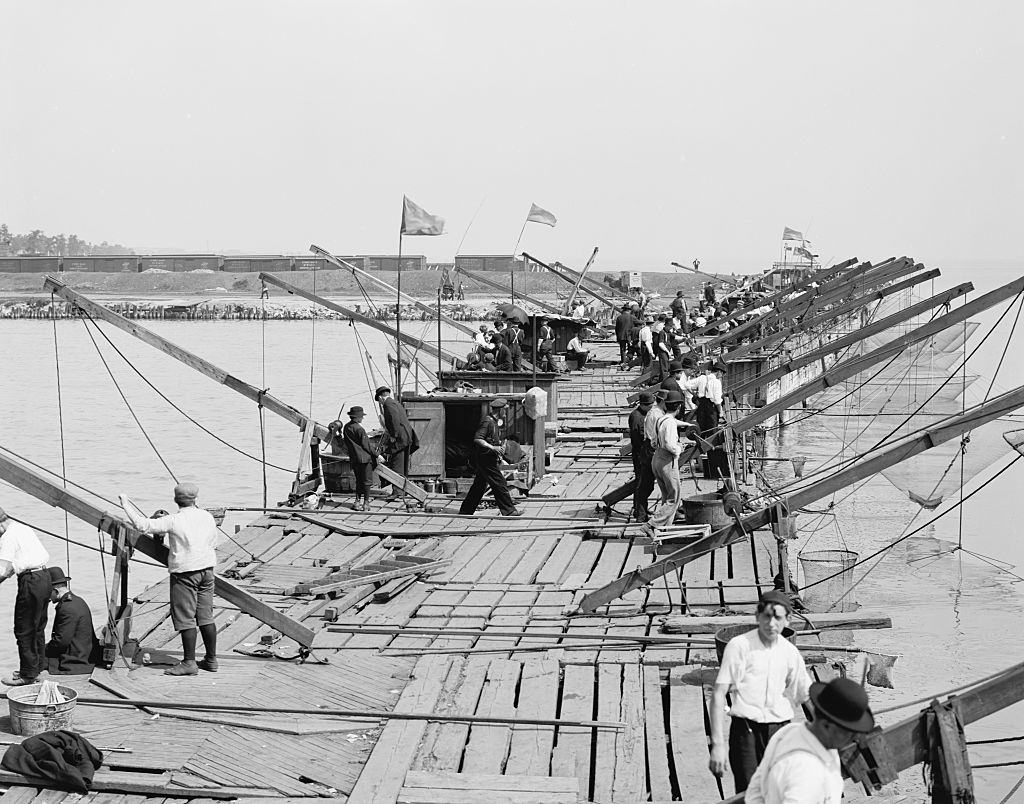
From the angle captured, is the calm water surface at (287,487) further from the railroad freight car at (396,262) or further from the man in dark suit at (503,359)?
the railroad freight car at (396,262)

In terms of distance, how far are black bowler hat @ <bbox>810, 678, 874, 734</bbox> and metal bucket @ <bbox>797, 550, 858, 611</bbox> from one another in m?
10.7

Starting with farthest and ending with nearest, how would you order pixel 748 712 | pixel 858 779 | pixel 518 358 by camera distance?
pixel 518 358 → pixel 748 712 → pixel 858 779

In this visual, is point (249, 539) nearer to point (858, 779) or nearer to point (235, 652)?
point (235, 652)

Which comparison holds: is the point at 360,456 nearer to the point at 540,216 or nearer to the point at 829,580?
the point at 829,580

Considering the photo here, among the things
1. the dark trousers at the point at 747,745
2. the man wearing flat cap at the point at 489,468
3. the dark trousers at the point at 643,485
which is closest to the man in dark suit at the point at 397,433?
the man wearing flat cap at the point at 489,468

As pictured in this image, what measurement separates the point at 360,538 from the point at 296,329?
9890cm

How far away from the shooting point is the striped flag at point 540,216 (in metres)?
38.6

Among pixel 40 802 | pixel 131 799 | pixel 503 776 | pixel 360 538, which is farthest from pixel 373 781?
pixel 360 538

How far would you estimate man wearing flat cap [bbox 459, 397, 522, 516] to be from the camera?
17.3 meters

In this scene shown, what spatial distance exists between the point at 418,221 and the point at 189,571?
14.9 m

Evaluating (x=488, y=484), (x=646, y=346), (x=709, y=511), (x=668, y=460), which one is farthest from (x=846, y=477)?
(x=646, y=346)

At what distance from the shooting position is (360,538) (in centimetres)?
1702

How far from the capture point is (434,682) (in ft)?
35.3

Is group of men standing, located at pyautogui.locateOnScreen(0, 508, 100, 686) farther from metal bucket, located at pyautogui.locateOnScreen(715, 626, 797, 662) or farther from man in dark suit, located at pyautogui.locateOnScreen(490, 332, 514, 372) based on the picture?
man in dark suit, located at pyautogui.locateOnScreen(490, 332, 514, 372)
